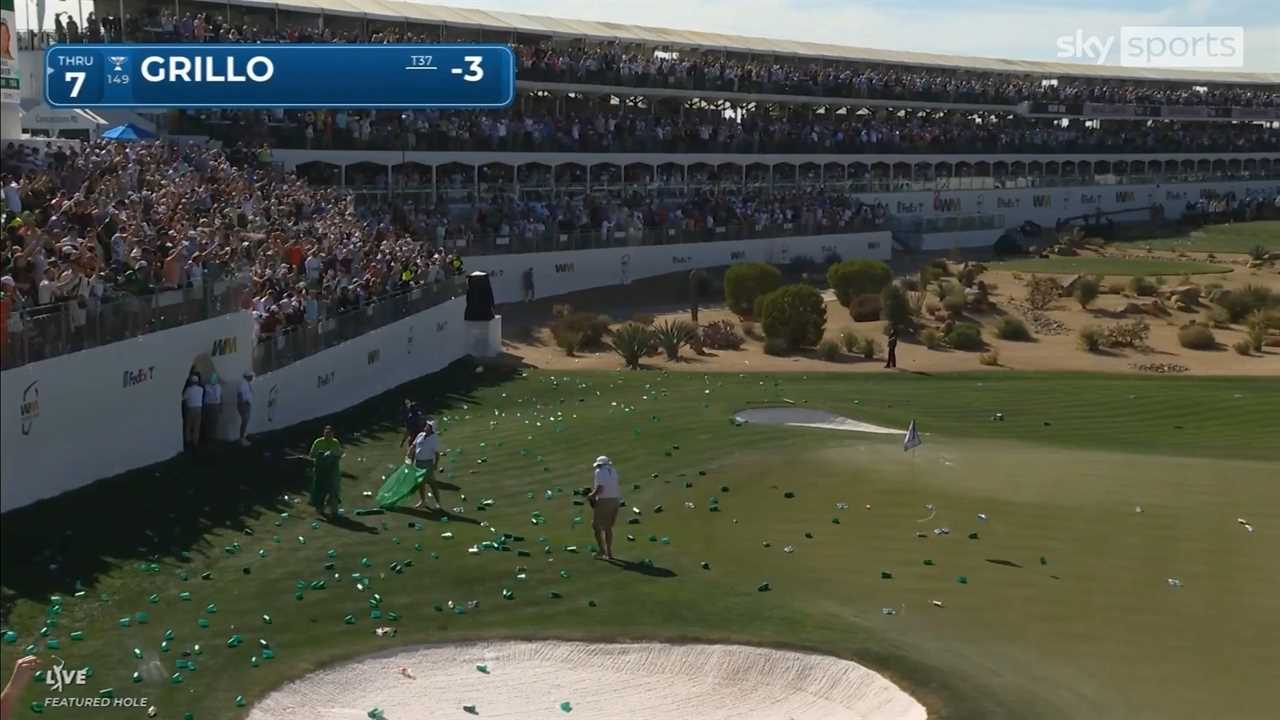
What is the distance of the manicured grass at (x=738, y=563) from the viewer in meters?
16.3

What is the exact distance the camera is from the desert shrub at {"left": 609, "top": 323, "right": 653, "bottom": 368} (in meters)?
45.2

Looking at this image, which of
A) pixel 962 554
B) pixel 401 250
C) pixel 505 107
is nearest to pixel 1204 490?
pixel 962 554

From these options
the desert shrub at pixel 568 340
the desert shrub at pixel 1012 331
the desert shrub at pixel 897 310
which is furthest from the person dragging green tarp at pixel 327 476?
the desert shrub at pixel 1012 331

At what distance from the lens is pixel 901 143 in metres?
88.7

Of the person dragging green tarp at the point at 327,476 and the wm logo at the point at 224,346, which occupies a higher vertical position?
the wm logo at the point at 224,346

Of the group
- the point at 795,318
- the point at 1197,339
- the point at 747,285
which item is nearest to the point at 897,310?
the point at 795,318

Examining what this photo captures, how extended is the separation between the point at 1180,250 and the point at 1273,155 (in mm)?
36956

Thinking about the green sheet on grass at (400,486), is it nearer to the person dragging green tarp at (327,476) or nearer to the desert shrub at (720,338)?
the person dragging green tarp at (327,476)

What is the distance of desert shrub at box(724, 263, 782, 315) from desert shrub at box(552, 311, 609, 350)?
828 cm

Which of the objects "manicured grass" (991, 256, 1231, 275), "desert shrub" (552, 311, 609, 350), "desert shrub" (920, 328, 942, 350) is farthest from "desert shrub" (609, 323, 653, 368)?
"manicured grass" (991, 256, 1231, 275)

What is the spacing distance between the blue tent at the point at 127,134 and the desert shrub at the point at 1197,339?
32.1 meters

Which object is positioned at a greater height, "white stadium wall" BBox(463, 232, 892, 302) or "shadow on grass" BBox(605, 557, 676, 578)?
"white stadium wall" BBox(463, 232, 892, 302)

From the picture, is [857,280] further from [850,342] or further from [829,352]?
[829,352]

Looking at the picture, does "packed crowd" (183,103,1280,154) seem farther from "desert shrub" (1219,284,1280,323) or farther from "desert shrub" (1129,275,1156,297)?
"desert shrub" (1219,284,1280,323)
